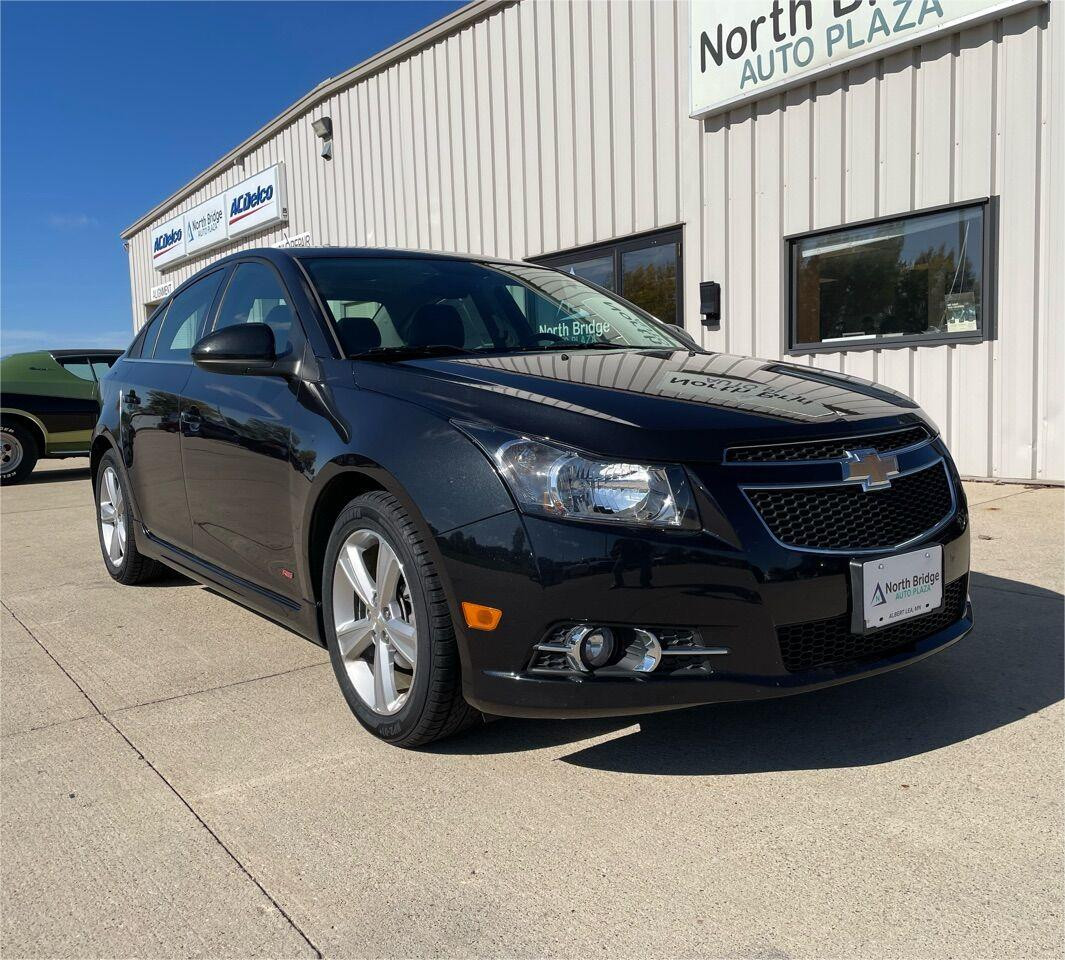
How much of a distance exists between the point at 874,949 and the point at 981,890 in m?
0.33

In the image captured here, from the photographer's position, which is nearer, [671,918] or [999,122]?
[671,918]

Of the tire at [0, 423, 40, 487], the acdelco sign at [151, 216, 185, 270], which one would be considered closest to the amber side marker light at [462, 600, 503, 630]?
the tire at [0, 423, 40, 487]

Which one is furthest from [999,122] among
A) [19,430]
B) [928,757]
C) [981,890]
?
[19,430]

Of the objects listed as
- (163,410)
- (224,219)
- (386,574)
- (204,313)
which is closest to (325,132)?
(224,219)

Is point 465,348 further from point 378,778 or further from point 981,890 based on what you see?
point 981,890

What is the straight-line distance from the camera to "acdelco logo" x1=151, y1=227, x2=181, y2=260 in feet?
66.0

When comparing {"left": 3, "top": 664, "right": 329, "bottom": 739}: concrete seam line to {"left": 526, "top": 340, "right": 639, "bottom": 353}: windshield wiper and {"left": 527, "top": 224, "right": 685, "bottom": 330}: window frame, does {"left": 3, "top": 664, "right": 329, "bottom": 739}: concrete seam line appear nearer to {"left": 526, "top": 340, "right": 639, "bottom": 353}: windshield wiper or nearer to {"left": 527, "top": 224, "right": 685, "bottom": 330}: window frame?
{"left": 526, "top": 340, "right": 639, "bottom": 353}: windshield wiper

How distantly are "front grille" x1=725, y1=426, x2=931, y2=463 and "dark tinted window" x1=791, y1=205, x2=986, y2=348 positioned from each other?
475 centimetres

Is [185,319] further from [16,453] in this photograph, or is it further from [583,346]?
[16,453]

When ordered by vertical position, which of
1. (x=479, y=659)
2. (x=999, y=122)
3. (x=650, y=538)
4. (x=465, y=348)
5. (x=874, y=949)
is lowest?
(x=874, y=949)

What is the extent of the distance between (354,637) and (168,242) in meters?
20.3

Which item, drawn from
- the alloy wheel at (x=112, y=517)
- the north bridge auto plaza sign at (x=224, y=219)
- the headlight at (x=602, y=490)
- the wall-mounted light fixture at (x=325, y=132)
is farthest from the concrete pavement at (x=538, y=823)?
the north bridge auto plaza sign at (x=224, y=219)

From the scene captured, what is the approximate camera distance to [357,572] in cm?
270

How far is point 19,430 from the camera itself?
10.7m
